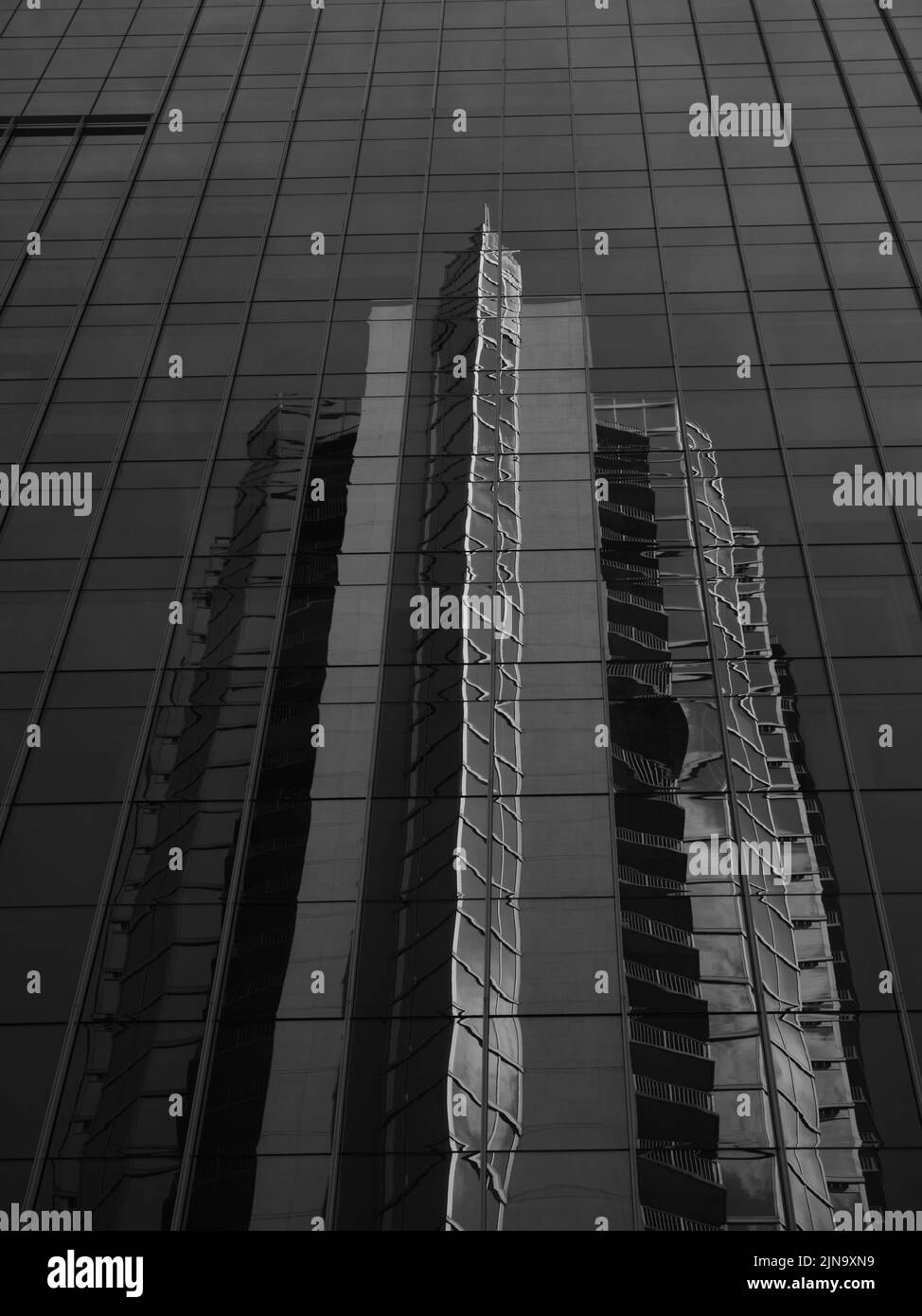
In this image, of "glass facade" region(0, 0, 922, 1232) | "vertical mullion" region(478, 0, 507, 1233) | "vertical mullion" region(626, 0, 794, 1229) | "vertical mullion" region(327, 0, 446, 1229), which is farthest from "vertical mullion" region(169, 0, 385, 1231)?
"vertical mullion" region(626, 0, 794, 1229)

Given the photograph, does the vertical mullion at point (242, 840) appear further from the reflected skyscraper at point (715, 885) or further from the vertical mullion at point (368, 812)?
the reflected skyscraper at point (715, 885)

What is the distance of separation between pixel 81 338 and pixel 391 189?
8.38 meters

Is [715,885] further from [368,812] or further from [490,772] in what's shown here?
[368,812]

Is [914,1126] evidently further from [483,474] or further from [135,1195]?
[483,474]

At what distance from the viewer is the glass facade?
1744cm

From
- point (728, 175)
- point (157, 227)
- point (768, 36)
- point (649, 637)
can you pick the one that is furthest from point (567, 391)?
point (768, 36)

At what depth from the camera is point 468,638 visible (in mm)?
22469

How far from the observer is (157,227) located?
101ft

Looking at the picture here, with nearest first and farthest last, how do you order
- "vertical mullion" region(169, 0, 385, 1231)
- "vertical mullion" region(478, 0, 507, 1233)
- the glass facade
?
"vertical mullion" region(478, 0, 507, 1233) < "vertical mullion" region(169, 0, 385, 1231) < the glass facade

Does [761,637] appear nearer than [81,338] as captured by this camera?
Yes

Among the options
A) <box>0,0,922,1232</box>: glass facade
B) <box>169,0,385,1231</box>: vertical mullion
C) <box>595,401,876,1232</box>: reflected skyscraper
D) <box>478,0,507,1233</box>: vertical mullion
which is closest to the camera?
<box>595,401,876,1232</box>: reflected skyscraper

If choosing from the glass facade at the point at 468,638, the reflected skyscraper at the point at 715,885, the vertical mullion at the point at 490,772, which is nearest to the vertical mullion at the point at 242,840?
the glass facade at the point at 468,638

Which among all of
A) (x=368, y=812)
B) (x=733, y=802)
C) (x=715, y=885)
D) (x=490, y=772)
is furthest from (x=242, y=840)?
(x=733, y=802)

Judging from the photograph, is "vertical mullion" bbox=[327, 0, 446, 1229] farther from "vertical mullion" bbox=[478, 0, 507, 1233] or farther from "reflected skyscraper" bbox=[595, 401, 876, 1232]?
"reflected skyscraper" bbox=[595, 401, 876, 1232]
